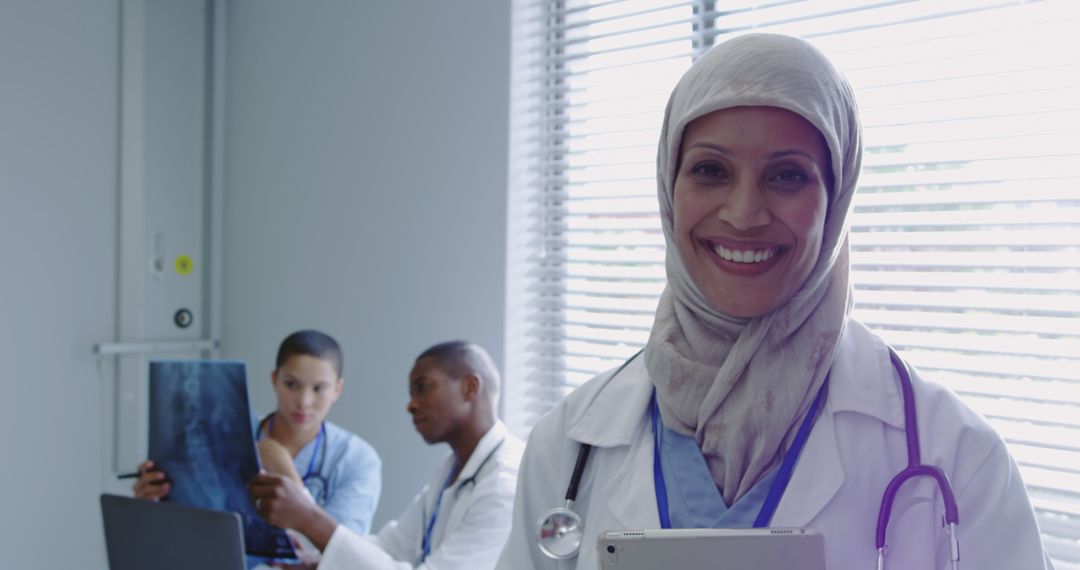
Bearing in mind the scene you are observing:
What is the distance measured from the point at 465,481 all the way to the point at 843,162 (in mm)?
1350

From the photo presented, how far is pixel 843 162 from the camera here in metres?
1.05

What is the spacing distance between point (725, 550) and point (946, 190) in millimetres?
1332

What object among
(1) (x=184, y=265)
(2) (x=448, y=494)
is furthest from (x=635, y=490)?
(1) (x=184, y=265)

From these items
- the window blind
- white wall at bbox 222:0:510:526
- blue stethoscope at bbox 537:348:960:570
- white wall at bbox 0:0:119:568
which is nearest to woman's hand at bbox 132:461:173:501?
white wall at bbox 222:0:510:526

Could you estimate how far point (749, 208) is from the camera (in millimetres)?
999

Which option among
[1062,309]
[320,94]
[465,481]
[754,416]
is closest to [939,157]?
[1062,309]

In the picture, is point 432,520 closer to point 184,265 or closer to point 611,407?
point 611,407

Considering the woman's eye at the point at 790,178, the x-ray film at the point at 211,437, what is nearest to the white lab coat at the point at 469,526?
the x-ray film at the point at 211,437

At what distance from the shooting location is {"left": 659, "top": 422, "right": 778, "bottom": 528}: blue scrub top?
1.01 meters

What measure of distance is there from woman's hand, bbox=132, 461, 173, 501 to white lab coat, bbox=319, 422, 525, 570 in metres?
0.45

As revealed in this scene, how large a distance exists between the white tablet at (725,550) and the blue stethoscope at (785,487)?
10 centimetres

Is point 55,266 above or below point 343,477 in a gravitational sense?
above

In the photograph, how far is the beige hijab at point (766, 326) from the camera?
101 centimetres

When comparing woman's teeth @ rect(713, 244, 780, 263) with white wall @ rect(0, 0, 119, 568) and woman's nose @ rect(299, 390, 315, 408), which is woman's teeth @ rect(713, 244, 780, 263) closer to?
woman's nose @ rect(299, 390, 315, 408)
